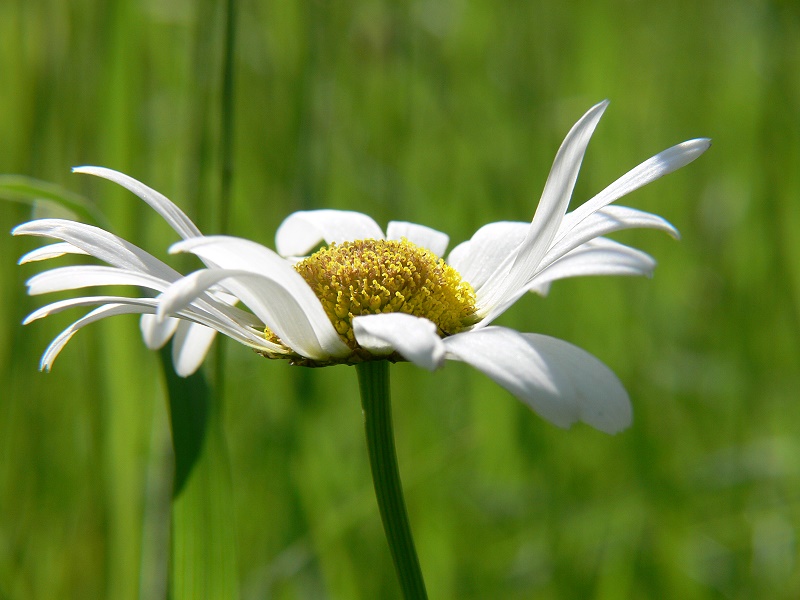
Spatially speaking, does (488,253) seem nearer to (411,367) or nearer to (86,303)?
(86,303)

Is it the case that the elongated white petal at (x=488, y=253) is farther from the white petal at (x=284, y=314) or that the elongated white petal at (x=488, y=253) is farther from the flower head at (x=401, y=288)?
the white petal at (x=284, y=314)

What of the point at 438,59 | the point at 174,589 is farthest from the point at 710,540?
the point at 438,59

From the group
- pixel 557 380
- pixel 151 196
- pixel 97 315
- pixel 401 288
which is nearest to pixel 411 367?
pixel 401 288

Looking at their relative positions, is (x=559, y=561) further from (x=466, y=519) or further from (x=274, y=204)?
(x=274, y=204)

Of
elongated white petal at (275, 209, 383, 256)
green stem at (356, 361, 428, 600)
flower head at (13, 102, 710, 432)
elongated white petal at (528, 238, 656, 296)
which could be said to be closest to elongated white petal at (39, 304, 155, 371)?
flower head at (13, 102, 710, 432)

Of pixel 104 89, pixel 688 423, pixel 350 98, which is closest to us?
pixel 104 89

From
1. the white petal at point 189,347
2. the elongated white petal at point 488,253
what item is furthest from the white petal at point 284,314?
the elongated white petal at point 488,253

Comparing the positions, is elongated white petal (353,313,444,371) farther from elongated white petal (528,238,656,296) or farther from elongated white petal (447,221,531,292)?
elongated white petal (447,221,531,292)
